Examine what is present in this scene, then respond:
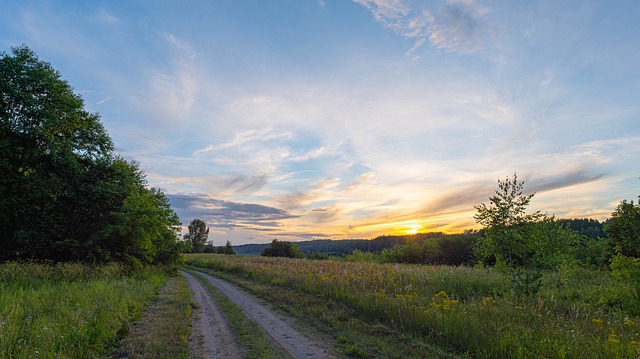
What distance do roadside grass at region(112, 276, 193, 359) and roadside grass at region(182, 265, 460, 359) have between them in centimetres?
360

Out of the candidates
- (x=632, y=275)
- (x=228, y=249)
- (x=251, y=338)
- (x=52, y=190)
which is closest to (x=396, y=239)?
(x=228, y=249)

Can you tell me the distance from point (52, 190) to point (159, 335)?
2023 cm

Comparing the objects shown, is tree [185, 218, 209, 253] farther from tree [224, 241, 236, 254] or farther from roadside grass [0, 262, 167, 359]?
roadside grass [0, 262, 167, 359]

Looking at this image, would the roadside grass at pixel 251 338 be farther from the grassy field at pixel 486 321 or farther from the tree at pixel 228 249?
the tree at pixel 228 249

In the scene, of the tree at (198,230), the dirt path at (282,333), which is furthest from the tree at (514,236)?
the tree at (198,230)

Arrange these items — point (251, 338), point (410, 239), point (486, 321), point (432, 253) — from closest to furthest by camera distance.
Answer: point (486, 321)
point (251, 338)
point (432, 253)
point (410, 239)

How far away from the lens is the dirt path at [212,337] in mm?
7811

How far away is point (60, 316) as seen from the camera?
8.95m

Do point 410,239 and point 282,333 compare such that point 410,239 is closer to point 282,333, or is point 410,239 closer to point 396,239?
point 282,333

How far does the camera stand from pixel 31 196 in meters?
22.1

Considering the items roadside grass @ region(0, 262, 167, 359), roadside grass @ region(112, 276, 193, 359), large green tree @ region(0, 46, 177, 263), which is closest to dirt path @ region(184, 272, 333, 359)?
roadside grass @ region(112, 276, 193, 359)

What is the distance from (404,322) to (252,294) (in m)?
10.6

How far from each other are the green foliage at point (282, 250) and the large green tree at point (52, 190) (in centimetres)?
6063

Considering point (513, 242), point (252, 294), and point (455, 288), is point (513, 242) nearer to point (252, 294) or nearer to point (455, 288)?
point (455, 288)
